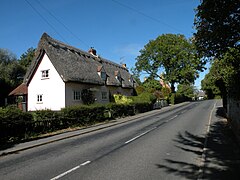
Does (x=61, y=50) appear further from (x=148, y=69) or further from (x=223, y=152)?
(x=148, y=69)

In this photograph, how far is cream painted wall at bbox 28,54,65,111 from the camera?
89.0 ft

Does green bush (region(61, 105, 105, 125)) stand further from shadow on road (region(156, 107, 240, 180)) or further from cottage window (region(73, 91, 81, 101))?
shadow on road (region(156, 107, 240, 180))

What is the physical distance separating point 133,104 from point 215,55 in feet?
68.3

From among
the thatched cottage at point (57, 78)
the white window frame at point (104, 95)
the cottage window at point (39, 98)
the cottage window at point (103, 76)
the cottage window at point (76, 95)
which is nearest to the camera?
the thatched cottage at point (57, 78)

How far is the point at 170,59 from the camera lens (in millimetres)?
59844

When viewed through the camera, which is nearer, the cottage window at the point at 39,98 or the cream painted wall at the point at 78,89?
the cream painted wall at the point at 78,89

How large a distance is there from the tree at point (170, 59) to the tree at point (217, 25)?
48712 millimetres

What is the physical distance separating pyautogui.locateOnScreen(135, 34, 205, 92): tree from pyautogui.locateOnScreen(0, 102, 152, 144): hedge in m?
36.1

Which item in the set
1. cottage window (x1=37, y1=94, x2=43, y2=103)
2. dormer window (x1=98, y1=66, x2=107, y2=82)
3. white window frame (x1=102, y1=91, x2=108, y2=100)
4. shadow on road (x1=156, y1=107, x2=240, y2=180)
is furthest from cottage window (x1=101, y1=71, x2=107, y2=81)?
shadow on road (x1=156, y1=107, x2=240, y2=180)

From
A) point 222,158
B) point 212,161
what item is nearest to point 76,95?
point 222,158

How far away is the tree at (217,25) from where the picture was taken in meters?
8.77

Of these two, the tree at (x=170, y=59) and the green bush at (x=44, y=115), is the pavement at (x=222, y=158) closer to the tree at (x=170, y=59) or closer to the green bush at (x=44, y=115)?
the green bush at (x=44, y=115)

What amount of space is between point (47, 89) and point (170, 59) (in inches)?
1499

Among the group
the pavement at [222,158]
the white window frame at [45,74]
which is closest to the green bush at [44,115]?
the pavement at [222,158]
